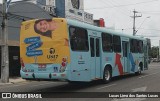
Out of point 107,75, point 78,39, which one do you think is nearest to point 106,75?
point 107,75

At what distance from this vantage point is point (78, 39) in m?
15.8

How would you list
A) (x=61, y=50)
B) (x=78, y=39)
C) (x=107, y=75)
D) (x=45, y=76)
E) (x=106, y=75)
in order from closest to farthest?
1. (x=61, y=50)
2. (x=45, y=76)
3. (x=78, y=39)
4. (x=106, y=75)
5. (x=107, y=75)

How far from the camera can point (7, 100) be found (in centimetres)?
1273

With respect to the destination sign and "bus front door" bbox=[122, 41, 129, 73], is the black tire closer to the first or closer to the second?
"bus front door" bbox=[122, 41, 129, 73]

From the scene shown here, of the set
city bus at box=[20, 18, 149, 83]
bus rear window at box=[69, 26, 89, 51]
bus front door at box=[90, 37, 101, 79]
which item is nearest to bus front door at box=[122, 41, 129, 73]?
city bus at box=[20, 18, 149, 83]

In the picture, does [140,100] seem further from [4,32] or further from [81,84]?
[4,32]

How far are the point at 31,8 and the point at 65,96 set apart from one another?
80.7 feet

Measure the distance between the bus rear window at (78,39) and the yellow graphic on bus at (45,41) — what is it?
0.44 metres

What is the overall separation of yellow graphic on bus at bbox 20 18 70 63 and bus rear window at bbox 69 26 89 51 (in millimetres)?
444

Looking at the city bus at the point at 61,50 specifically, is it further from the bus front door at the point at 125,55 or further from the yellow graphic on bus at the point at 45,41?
the bus front door at the point at 125,55

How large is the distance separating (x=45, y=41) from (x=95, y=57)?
319 centimetres

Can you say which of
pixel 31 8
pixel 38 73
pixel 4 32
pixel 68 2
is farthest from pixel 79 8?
→ pixel 38 73

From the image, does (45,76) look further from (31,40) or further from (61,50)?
(31,40)

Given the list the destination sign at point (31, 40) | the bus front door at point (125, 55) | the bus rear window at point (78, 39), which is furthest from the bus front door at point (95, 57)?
the bus front door at point (125, 55)
